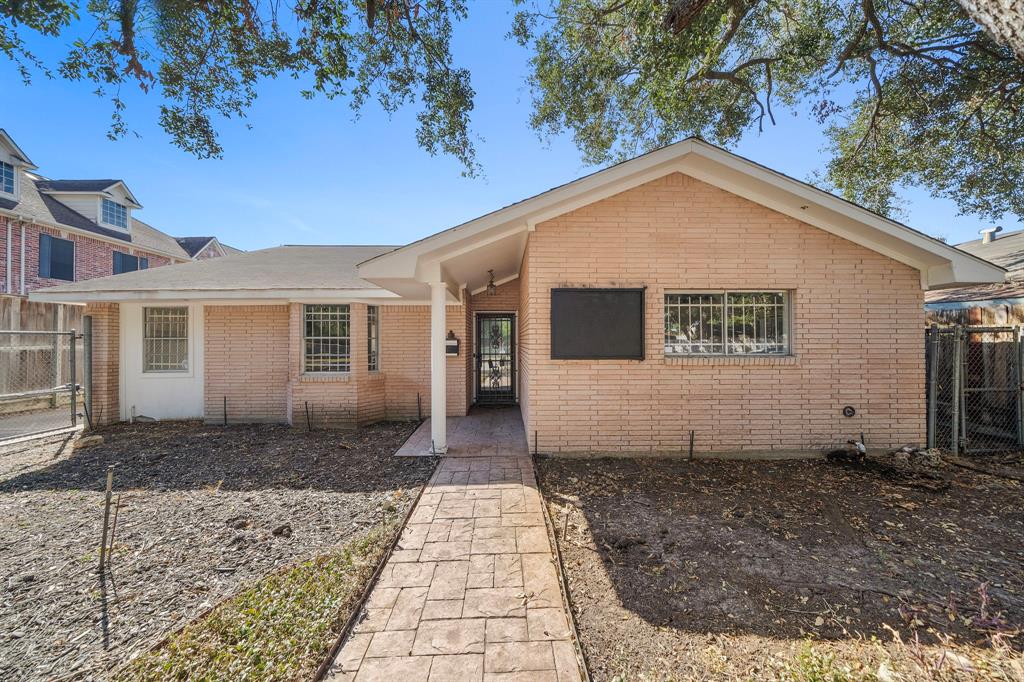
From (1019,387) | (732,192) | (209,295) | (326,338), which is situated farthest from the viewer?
(326,338)

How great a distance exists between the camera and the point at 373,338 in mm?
9367

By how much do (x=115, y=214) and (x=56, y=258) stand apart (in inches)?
148

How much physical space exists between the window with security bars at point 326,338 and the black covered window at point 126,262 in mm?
16148

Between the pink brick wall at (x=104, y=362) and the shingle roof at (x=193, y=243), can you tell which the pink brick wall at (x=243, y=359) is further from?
the shingle roof at (x=193, y=243)

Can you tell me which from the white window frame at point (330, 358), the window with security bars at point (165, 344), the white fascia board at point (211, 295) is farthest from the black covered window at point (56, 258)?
the white window frame at point (330, 358)

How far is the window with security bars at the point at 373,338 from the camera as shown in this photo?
9203mm

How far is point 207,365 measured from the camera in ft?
29.6

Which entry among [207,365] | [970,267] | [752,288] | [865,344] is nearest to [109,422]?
[207,365]

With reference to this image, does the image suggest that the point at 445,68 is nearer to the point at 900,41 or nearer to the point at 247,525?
the point at 247,525

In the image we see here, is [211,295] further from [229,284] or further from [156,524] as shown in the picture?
[156,524]

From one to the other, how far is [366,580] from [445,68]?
28.7ft

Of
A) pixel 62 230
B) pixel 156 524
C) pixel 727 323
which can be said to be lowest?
pixel 156 524

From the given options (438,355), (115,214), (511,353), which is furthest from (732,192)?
(115,214)

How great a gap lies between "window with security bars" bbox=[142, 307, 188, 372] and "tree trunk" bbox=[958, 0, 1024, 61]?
40.6 feet
